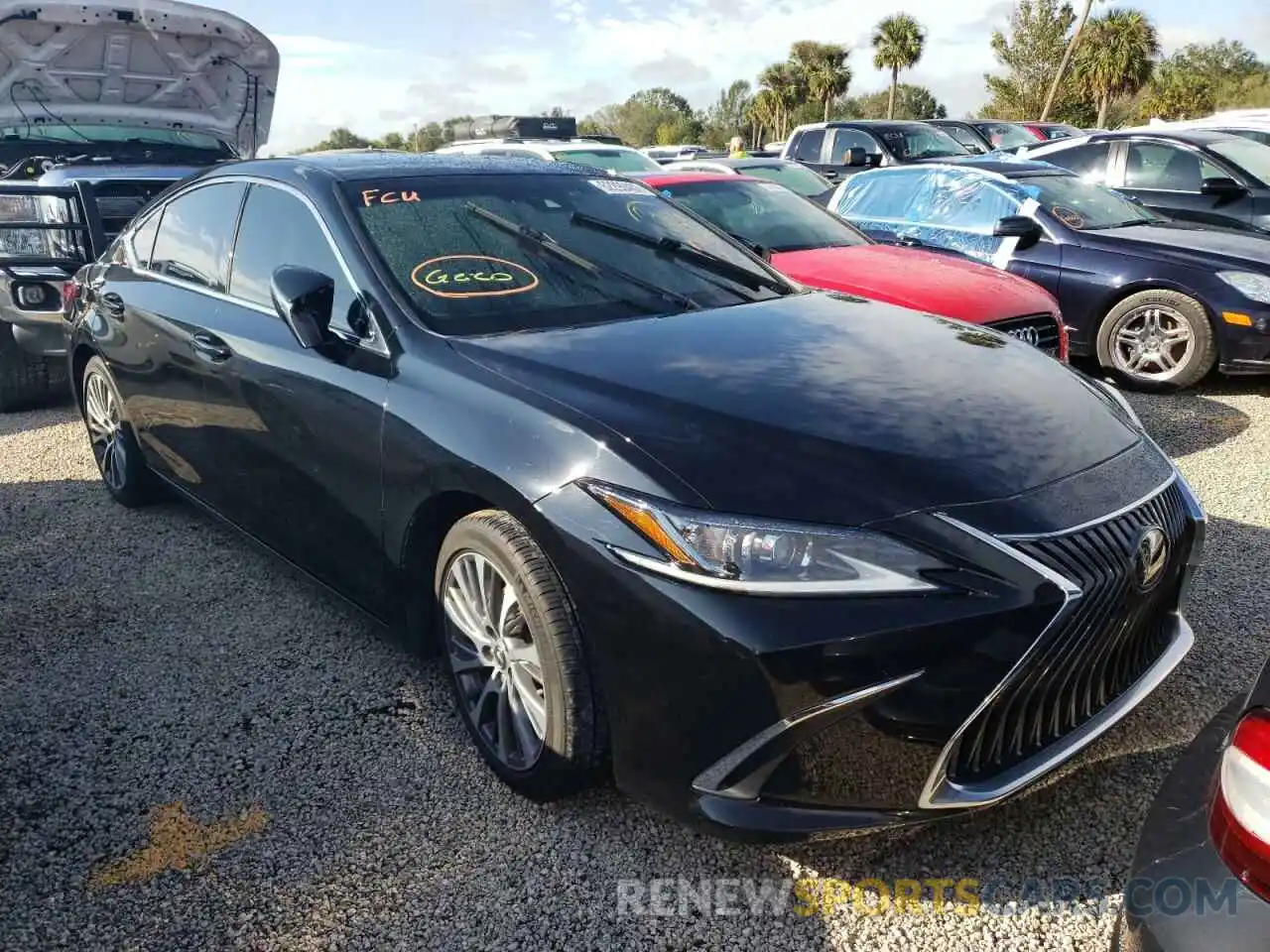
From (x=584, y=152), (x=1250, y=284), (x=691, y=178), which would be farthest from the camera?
(x=584, y=152)

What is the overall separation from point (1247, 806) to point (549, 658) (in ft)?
4.59

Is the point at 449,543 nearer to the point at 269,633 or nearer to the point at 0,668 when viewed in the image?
the point at 269,633

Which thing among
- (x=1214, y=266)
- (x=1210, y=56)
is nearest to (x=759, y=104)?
(x=1210, y=56)

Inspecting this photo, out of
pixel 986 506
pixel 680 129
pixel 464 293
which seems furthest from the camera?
pixel 680 129

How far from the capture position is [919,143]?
12547 mm

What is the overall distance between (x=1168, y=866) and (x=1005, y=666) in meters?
0.55

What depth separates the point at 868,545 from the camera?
200 cm

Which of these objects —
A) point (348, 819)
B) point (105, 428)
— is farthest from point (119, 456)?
point (348, 819)

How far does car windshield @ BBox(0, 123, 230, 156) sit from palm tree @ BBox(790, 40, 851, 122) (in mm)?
49133

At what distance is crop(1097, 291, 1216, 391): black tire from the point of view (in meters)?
6.28

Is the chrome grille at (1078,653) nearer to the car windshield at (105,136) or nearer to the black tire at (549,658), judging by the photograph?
the black tire at (549,658)

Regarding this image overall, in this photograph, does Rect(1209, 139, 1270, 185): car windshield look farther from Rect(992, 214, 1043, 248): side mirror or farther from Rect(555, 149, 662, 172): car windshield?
Rect(555, 149, 662, 172): car windshield

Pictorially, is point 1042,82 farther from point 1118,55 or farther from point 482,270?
point 482,270

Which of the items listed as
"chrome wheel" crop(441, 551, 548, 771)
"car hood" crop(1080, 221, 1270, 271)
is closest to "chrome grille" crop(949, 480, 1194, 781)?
"chrome wheel" crop(441, 551, 548, 771)
